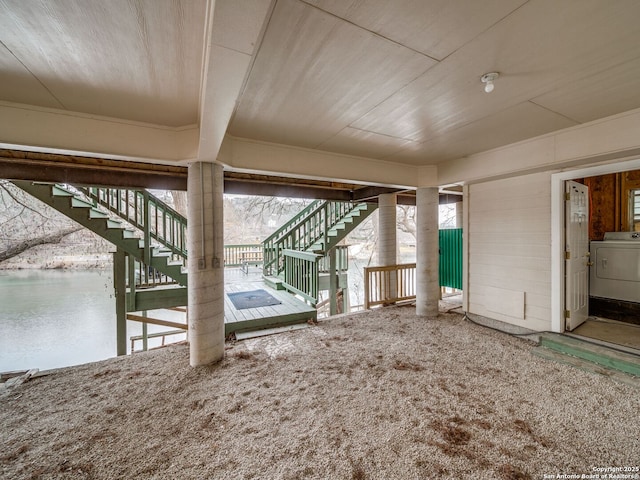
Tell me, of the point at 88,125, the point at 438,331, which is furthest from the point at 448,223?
the point at 88,125

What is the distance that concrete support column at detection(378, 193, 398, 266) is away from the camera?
616 cm

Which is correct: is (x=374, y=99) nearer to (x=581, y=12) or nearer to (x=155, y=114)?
(x=581, y=12)

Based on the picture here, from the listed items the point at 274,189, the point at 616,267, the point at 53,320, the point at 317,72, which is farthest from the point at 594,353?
the point at 53,320

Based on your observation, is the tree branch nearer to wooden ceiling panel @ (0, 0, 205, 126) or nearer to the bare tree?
the bare tree

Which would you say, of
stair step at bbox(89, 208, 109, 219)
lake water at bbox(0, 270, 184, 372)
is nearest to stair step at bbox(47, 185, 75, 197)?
stair step at bbox(89, 208, 109, 219)

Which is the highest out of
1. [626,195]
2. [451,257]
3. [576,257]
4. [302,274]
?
[626,195]

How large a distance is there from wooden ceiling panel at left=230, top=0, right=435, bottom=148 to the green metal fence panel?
401cm

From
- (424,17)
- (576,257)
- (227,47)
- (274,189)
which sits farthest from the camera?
(274,189)

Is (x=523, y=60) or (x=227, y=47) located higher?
(x=523, y=60)

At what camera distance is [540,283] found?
386cm

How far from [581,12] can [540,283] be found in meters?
3.65

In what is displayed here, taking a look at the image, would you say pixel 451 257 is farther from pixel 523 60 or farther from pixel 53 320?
pixel 53 320

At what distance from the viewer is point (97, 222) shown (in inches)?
180

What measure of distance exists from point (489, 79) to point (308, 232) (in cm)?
537
